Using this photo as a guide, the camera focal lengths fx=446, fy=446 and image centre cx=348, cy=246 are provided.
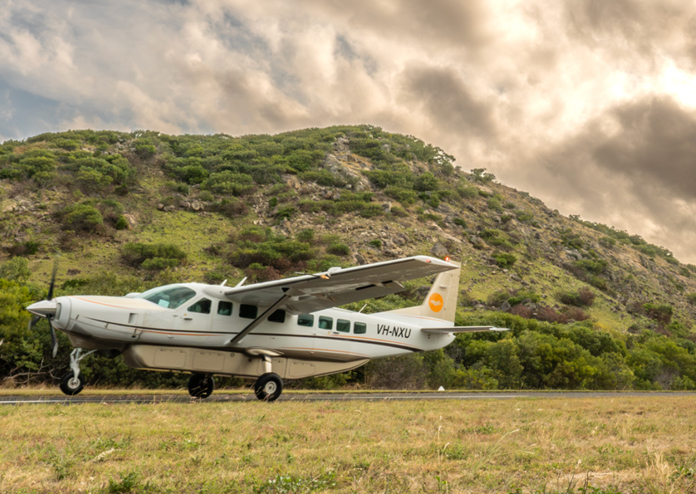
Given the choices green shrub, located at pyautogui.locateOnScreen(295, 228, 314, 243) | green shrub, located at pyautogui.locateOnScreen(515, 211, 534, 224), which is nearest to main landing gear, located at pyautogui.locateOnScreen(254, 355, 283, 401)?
green shrub, located at pyautogui.locateOnScreen(295, 228, 314, 243)

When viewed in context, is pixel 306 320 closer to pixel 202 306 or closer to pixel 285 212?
pixel 202 306

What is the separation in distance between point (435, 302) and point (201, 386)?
1058 cm

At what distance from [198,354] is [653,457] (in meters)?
11.5

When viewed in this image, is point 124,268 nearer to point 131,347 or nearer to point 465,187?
point 131,347

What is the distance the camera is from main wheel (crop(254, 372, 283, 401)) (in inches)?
535

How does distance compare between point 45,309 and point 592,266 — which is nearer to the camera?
point 45,309

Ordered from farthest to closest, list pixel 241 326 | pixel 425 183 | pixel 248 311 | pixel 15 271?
1. pixel 425 183
2. pixel 15 271
3. pixel 248 311
4. pixel 241 326

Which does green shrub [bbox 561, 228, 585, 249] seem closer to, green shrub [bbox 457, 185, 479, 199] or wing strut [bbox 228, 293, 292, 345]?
green shrub [bbox 457, 185, 479, 199]

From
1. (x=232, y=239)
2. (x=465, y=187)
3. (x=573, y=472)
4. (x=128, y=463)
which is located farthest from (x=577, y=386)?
(x=465, y=187)

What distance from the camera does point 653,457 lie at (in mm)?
5441

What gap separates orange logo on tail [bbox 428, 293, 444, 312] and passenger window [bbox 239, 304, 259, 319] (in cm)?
882

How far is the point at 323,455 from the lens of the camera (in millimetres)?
5219

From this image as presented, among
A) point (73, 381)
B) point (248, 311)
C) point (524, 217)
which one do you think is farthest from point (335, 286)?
point (524, 217)

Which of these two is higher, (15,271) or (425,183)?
(425,183)
